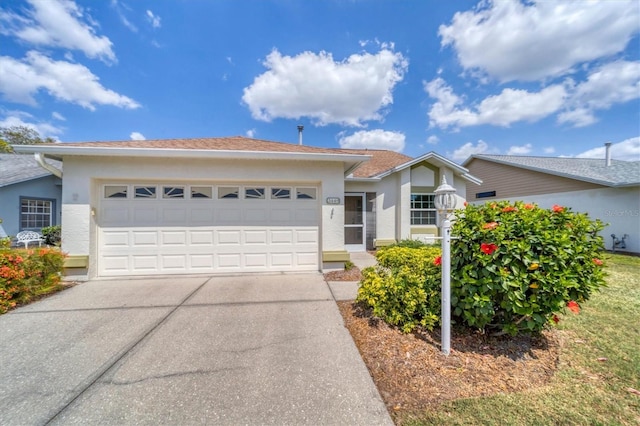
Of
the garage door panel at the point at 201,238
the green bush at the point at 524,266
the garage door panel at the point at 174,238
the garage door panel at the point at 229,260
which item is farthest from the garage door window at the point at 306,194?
the green bush at the point at 524,266

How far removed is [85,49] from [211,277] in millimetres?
8066

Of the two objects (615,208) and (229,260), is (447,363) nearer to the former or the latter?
(229,260)

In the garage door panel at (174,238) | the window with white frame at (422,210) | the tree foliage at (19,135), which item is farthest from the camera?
the tree foliage at (19,135)

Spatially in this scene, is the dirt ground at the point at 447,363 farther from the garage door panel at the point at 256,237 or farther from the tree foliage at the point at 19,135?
the tree foliage at the point at 19,135

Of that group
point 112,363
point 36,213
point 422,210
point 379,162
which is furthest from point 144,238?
point 36,213

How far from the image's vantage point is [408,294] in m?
3.37

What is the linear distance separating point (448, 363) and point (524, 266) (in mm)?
1361

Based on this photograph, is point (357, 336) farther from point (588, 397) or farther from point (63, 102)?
point (63, 102)

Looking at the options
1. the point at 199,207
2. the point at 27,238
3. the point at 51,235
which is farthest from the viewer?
the point at 51,235

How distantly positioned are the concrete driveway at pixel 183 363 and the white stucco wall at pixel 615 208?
1253 centimetres

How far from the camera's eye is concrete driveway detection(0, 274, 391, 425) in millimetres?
2180

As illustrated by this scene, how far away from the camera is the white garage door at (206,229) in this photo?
6148 millimetres

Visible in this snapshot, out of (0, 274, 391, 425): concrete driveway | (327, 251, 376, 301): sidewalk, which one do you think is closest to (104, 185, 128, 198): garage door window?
(0, 274, 391, 425): concrete driveway

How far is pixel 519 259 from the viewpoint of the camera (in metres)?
2.63
